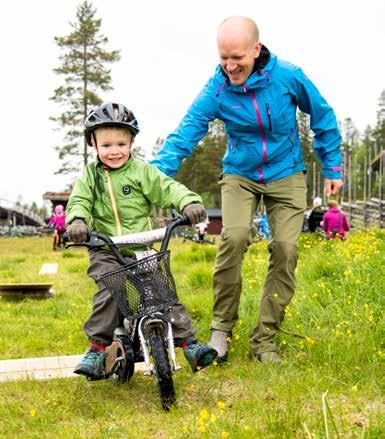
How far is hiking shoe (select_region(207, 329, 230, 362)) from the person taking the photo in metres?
5.00

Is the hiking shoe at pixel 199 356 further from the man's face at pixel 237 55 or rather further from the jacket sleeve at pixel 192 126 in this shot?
the man's face at pixel 237 55

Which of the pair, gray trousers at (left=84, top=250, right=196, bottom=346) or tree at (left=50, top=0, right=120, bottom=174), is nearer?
gray trousers at (left=84, top=250, right=196, bottom=346)

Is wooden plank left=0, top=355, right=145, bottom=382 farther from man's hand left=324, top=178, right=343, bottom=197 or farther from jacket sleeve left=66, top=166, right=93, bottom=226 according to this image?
man's hand left=324, top=178, right=343, bottom=197

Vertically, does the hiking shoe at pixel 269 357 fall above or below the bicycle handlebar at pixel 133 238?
below

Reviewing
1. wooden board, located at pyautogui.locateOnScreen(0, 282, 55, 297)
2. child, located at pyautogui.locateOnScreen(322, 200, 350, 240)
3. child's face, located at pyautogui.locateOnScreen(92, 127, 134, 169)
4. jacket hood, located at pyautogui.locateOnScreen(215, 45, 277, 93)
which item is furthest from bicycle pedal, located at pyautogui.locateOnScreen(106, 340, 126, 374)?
child, located at pyautogui.locateOnScreen(322, 200, 350, 240)

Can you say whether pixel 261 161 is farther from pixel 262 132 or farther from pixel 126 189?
pixel 126 189

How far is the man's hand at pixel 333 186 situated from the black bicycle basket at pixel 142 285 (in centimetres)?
178

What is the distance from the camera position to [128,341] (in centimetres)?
416

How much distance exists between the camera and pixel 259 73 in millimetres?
4789

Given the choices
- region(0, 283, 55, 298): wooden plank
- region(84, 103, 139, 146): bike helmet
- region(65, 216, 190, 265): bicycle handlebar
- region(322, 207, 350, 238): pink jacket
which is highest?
region(84, 103, 139, 146): bike helmet

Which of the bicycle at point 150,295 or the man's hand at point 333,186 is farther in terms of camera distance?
the man's hand at point 333,186

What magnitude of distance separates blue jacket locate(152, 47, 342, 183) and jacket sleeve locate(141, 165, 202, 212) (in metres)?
0.31

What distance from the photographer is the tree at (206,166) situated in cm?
7106

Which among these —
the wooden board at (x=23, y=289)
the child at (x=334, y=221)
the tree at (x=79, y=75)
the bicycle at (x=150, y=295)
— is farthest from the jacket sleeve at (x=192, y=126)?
the tree at (x=79, y=75)
